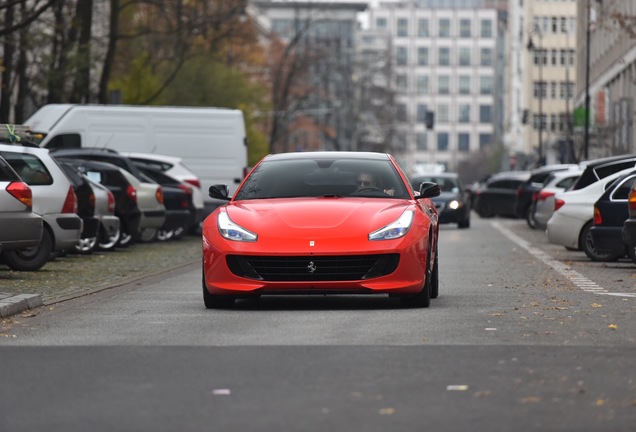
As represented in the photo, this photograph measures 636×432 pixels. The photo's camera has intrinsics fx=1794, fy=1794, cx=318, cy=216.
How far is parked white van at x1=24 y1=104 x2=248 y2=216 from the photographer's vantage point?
37812 mm

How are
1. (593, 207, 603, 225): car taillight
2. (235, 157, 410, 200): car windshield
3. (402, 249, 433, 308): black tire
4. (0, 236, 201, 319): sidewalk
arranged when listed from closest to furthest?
(402, 249, 433, 308): black tire < (235, 157, 410, 200): car windshield < (0, 236, 201, 319): sidewalk < (593, 207, 603, 225): car taillight

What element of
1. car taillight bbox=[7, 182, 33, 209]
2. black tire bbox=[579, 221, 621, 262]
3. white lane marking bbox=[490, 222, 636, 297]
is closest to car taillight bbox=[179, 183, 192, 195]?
white lane marking bbox=[490, 222, 636, 297]

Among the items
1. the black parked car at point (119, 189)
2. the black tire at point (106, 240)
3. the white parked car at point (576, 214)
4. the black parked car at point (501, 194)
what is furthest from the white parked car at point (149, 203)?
the black parked car at point (501, 194)

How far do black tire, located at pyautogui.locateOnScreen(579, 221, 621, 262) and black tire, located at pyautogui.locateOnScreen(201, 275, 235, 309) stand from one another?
11.0 metres

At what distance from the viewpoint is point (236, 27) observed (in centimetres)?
6012

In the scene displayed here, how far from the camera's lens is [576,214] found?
91.0ft

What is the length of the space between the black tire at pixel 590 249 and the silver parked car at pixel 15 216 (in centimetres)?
897

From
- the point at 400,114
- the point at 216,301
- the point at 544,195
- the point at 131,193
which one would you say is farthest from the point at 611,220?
the point at 400,114

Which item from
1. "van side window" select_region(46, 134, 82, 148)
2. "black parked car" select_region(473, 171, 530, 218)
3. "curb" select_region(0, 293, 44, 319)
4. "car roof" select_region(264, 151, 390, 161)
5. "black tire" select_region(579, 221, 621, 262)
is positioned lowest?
"black parked car" select_region(473, 171, 530, 218)

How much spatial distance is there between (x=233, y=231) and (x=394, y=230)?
1.33 m

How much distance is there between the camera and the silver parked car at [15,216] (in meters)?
19.2
